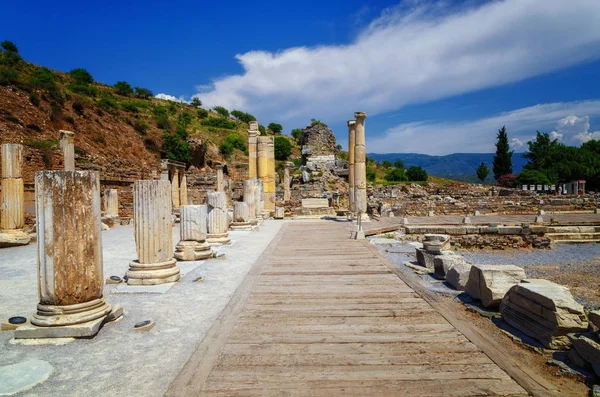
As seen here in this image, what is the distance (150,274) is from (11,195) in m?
8.47

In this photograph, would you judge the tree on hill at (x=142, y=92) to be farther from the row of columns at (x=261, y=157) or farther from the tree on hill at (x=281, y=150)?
the row of columns at (x=261, y=157)

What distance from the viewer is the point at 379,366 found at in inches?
134

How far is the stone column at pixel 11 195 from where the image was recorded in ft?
37.4

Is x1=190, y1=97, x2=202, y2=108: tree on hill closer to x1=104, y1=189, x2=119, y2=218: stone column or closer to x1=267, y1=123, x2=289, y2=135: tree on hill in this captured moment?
x1=267, y1=123, x2=289, y2=135: tree on hill

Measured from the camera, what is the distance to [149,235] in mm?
6430

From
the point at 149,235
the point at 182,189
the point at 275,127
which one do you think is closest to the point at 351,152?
the point at 182,189

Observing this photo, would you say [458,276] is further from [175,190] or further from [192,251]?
[175,190]

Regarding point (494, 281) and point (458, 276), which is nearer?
point (494, 281)

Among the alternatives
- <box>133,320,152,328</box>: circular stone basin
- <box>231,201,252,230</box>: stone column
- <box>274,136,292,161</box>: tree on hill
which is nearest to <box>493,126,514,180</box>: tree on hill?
<box>274,136,292,161</box>: tree on hill

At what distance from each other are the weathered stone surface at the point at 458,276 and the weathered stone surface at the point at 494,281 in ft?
1.83

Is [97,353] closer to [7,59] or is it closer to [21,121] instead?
[21,121]

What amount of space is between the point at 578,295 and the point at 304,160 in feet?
110

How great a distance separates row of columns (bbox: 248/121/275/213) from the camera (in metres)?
21.9

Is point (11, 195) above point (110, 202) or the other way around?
above
